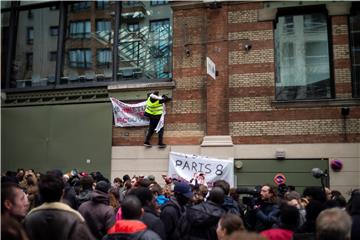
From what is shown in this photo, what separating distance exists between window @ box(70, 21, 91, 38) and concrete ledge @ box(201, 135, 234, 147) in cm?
670

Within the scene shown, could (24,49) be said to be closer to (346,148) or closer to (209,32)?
(209,32)

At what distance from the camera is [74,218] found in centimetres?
420

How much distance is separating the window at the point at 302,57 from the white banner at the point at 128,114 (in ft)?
15.2

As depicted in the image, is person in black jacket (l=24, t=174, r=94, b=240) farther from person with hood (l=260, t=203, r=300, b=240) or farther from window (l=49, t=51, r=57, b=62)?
window (l=49, t=51, r=57, b=62)

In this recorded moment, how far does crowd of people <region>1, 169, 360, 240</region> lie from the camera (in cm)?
364

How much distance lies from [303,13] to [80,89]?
842 cm

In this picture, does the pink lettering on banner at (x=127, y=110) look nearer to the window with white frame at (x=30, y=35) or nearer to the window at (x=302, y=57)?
the window at (x=302, y=57)

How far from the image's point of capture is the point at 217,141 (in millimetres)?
15039

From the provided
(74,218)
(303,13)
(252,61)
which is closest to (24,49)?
(252,61)

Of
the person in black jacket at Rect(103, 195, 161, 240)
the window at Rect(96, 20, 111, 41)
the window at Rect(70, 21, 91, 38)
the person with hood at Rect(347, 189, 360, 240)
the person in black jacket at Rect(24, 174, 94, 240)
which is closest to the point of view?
the person in black jacket at Rect(24, 174, 94, 240)

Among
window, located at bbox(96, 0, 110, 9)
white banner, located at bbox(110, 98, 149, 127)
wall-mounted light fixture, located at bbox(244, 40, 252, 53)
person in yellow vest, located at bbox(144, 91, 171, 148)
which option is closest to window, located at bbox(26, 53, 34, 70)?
window, located at bbox(96, 0, 110, 9)

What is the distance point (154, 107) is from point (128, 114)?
3.82ft

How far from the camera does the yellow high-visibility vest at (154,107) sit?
614 inches

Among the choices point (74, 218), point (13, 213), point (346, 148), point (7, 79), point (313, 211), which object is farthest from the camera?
point (7, 79)
